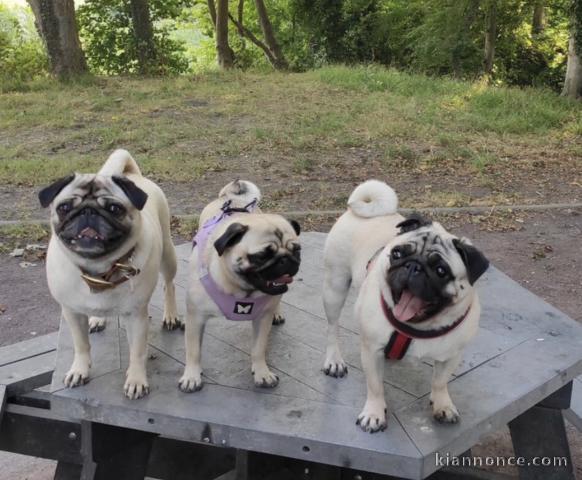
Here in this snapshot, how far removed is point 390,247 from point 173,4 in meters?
21.4

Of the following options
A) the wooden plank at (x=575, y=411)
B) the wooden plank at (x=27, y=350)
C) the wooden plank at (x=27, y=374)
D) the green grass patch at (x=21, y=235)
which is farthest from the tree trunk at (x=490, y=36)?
the wooden plank at (x=27, y=374)

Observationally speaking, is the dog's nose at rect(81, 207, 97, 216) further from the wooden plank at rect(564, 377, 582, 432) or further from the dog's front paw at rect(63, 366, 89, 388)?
the wooden plank at rect(564, 377, 582, 432)

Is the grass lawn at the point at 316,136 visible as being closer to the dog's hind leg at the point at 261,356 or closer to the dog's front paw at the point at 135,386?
the dog's hind leg at the point at 261,356

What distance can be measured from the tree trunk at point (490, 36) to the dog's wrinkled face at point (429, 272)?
829 inches

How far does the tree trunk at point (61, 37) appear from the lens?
49.9ft

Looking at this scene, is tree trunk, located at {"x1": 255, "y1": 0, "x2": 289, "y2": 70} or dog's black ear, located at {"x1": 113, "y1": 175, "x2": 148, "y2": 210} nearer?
dog's black ear, located at {"x1": 113, "y1": 175, "x2": 148, "y2": 210}

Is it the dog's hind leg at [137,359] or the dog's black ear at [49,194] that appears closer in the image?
the dog's black ear at [49,194]

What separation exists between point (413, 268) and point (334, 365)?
3.10 feet

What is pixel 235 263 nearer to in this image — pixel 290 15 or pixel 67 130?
pixel 67 130

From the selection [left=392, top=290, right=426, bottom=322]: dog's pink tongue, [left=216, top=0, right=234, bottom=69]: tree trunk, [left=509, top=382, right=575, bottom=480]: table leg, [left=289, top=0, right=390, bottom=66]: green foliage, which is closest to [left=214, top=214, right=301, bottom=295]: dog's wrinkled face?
[left=392, top=290, right=426, bottom=322]: dog's pink tongue

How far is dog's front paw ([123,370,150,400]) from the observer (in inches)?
112

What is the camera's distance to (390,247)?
2.56m

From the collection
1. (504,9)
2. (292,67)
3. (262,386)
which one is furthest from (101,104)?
(504,9)

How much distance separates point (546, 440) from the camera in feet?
11.1
